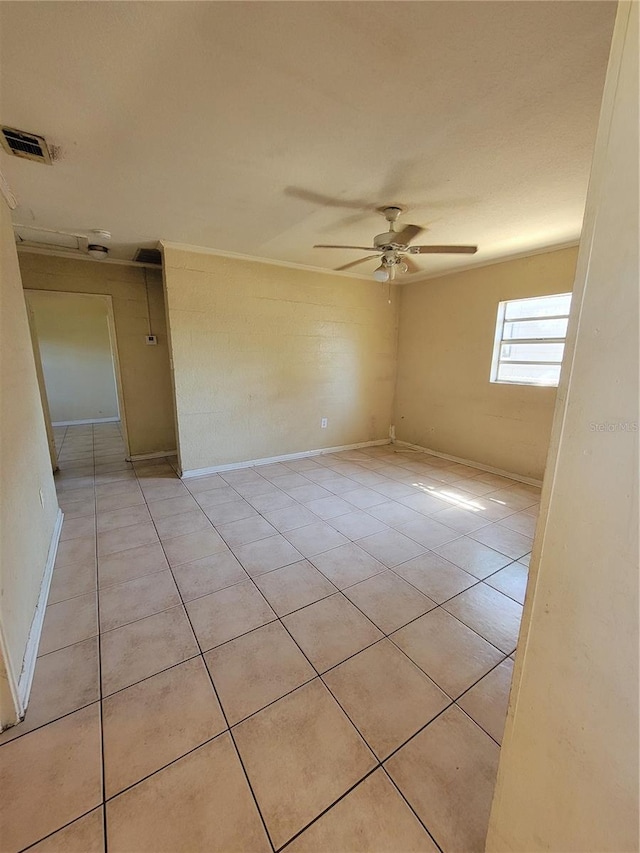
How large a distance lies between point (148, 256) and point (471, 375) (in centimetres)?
413

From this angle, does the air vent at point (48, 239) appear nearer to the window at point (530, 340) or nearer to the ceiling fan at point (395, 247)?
the ceiling fan at point (395, 247)

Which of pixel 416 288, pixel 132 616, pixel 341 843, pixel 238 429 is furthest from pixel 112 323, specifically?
A: pixel 341 843

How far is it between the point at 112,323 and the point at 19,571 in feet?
11.1

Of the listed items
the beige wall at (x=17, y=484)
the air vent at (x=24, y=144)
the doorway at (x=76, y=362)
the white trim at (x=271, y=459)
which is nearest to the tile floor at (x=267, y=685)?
the beige wall at (x=17, y=484)

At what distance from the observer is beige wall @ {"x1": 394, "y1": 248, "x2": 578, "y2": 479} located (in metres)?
3.65

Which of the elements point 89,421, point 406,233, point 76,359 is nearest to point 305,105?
point 406,233

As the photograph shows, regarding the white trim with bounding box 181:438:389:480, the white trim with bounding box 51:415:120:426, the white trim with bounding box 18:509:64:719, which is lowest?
the white trim with bounding box 18:509:64:719

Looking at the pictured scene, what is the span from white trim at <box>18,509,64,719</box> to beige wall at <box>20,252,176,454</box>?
2.24 m

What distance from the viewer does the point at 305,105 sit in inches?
58.1

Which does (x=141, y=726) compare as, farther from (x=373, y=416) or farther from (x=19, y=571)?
(x=373, y=416)

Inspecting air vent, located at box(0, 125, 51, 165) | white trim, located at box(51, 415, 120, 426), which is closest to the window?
air vent, located at box(0, 125, 51, 165)

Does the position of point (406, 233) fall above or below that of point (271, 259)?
below

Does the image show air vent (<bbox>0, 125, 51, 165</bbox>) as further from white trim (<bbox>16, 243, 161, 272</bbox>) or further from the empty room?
white trim (<bbox>16, 243, 161, 272</bbox>)

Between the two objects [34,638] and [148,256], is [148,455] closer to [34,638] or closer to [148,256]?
[148,256]
